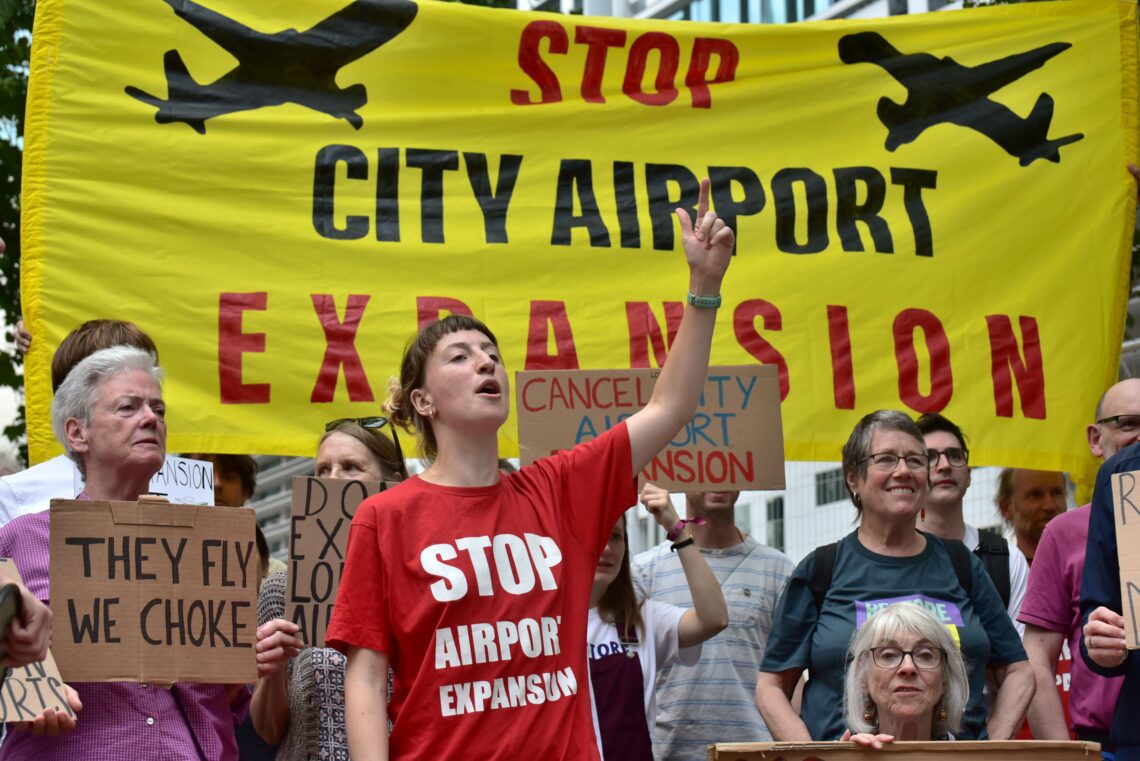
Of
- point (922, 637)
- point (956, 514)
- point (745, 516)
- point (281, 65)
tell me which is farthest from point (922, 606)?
point (745, 516)

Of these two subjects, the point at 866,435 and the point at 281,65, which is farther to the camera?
the point at 281,65

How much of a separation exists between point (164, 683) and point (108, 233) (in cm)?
289

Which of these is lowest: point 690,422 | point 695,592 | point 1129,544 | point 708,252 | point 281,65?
point 695,592

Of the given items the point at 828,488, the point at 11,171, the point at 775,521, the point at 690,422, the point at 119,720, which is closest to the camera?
the point at 119,720

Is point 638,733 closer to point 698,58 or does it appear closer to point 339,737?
point 339,737

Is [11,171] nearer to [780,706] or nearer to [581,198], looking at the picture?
[581,198]

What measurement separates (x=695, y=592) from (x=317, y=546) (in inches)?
45.0

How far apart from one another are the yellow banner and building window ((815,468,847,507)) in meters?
15.2

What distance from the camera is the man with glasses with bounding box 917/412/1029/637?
600 centimetres

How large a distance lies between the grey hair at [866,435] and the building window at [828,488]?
55.9 ft

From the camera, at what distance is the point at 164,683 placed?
411 centimetres

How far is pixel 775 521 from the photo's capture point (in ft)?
84.6

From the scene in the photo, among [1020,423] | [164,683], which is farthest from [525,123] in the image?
[164,683]

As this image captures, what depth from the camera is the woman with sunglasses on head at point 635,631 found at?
510 cm
